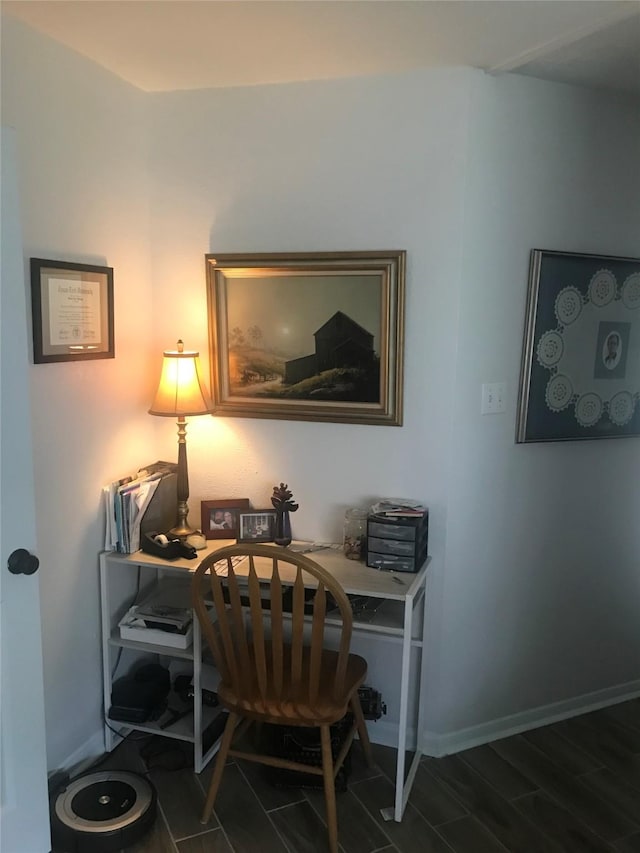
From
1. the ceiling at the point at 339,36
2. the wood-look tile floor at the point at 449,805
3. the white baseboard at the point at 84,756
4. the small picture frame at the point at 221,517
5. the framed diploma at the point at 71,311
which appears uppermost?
the ceiling at the point at 339,36

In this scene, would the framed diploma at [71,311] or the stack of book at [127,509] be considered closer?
the framed diploma at [71,311]

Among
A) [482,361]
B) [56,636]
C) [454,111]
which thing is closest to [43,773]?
[56,636]

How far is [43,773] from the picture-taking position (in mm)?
1952

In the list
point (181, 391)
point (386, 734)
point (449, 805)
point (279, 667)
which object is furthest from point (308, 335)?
point (449, 805)

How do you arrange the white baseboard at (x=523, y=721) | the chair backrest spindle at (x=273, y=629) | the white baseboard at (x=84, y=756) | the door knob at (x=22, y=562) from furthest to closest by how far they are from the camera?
the white baseboard at (x=523, y=721)
the white baseboard at (x=84, y=756)
the chair backrest spindle at (x=273, y=629)
the door knob at (x=22, y=562)

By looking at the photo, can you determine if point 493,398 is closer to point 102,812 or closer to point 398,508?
point 398,508

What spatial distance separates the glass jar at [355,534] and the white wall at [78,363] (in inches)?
33.7

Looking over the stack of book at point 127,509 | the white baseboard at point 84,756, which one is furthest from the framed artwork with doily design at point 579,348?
the white baseboard at point 84,756

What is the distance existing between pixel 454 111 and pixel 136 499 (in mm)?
1680

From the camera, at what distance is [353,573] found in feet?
7.44

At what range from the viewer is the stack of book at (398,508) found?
2.29m

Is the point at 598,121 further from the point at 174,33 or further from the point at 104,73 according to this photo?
the point at 104,73

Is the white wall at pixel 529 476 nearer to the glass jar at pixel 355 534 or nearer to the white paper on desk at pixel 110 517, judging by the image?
the glass jar at pixel 355 534

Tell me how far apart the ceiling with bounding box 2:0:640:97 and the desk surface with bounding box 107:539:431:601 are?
1.63 meters
